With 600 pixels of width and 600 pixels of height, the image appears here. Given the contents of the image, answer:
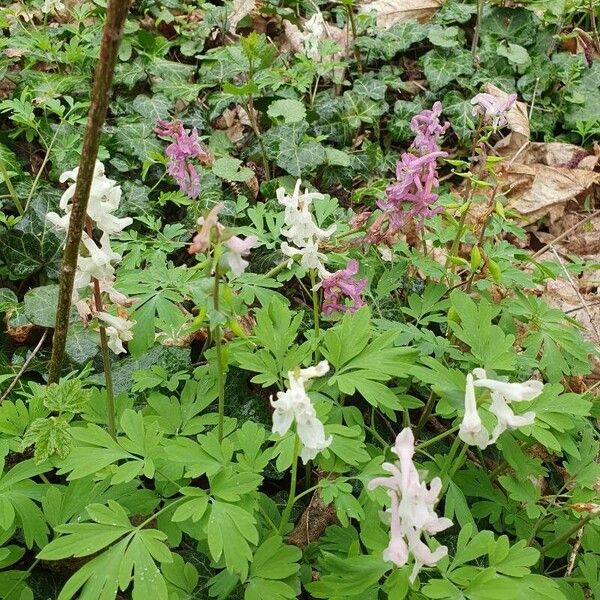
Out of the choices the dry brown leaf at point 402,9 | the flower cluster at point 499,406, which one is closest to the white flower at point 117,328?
the flower cluster at point 499,406

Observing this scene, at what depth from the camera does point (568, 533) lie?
2.29 metres

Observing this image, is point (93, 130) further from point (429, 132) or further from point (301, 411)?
point (429, 132)

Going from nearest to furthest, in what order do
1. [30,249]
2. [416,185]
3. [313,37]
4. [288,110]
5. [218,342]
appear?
1. [218,342]
2. [416,185]
3. [30,249]
4. [288,110]
5. [313,37]

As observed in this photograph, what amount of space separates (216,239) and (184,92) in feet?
9.43

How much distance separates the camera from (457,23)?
5.30 metres

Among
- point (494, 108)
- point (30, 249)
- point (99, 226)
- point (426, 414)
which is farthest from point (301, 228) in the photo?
point (30, 249)

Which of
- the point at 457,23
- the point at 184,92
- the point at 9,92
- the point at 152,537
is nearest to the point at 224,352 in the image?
the point at 152,537

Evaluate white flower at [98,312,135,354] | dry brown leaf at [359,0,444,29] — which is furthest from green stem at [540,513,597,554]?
dry brown leaf at [359,0,444,29]

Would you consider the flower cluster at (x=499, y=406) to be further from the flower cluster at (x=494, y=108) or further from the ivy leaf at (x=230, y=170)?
the ivy leaf at (x=230, y=170)

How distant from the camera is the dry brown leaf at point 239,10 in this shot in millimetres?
5016

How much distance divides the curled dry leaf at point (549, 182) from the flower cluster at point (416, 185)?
1.66 metres

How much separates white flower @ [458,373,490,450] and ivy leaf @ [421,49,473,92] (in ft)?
11.8

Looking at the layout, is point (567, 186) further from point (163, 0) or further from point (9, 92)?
point (9, 92)

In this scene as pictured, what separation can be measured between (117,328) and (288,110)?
2479 mm
